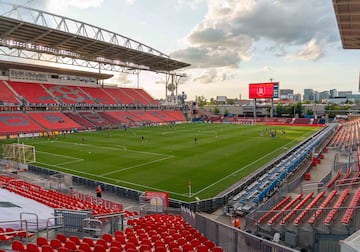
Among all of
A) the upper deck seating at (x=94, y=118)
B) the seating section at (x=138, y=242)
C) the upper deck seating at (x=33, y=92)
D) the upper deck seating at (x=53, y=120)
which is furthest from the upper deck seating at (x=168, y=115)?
the seating section at (x=138, y=242)

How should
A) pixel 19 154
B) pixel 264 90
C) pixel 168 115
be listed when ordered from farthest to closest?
pixel 168 115 < pixel 264 90 < pixel 19 154

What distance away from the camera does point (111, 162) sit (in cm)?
3059

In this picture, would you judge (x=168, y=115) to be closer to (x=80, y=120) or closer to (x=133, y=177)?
(x=80, y=120)

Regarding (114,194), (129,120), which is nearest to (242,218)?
(114,194)

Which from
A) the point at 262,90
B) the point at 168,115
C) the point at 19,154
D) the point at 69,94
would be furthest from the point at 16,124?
the point at 262,90

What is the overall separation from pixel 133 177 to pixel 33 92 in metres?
50.8

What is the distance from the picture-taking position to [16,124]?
5272cm

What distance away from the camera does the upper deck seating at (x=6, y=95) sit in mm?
56500

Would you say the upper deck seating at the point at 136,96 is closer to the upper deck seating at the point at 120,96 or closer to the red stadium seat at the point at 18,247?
the upper deck seating at the point at 120,96

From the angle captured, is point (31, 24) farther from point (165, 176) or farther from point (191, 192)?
point (191, 192)

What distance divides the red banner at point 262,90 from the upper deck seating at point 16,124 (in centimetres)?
5954

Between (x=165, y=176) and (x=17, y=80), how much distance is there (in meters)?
56.6

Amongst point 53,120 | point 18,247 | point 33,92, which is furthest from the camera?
point 33,92

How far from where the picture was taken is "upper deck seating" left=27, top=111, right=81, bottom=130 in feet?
188
